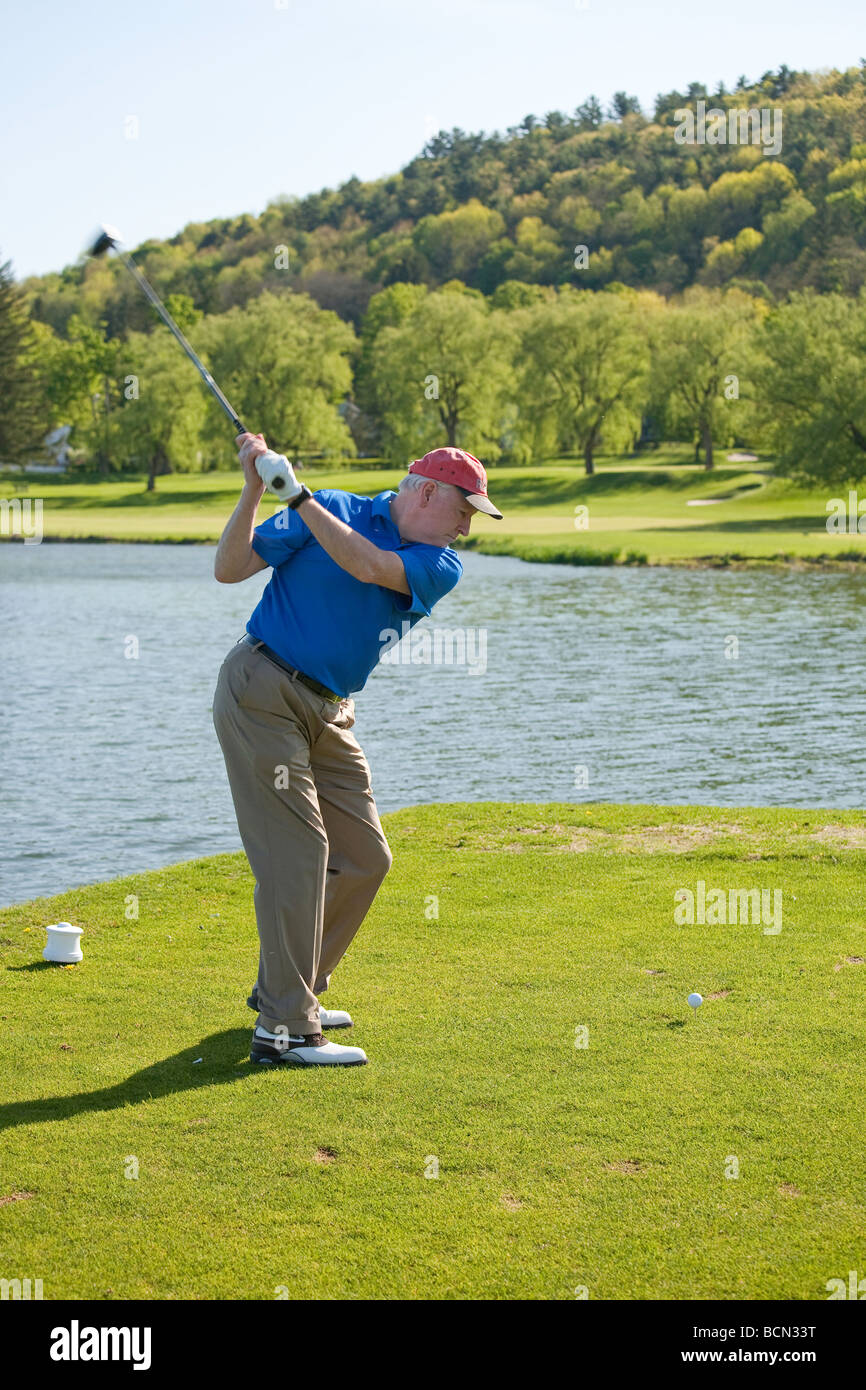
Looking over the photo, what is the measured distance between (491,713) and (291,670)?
1632 centimetres

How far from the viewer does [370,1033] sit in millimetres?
6898

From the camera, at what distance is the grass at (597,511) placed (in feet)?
172

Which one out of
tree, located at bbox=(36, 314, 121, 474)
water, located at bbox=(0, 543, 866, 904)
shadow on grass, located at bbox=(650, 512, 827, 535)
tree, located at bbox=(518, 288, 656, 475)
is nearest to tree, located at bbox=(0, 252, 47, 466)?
tree, located at bbox=(36, 314, 121, 474)

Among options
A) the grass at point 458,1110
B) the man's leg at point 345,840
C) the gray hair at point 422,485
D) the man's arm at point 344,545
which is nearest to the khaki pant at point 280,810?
the man's leg at point 345,840

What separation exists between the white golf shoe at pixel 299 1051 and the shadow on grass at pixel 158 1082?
0.31ft

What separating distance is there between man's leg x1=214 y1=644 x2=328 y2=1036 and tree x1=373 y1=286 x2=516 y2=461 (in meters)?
81.3

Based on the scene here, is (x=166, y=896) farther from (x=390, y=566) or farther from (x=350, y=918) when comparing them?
(x=390, y=566)

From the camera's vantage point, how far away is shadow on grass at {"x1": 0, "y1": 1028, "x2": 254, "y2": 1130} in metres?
5.99

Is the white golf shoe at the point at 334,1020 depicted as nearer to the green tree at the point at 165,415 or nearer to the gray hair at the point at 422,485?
the gray hair at the point at 422,485

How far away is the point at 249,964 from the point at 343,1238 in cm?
342

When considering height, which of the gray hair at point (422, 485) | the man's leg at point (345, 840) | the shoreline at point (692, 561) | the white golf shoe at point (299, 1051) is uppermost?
the gray hair at point (422, 485)

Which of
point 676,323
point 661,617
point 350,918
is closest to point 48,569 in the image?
point 661,617

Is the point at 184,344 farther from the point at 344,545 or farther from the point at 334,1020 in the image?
the point at 334,1020

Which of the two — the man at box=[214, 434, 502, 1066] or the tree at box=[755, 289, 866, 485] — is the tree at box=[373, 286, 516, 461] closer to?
the tree at box=[755, 289, 866, 485]
